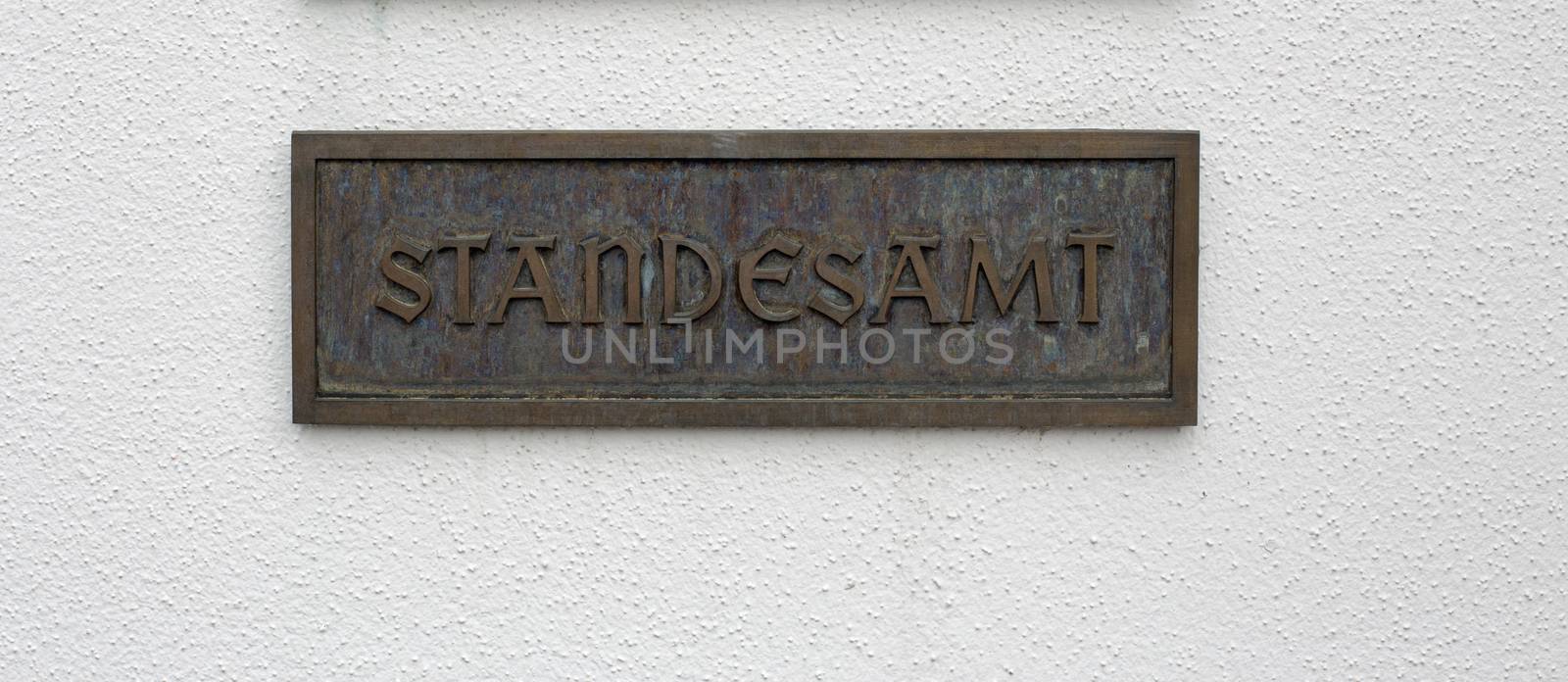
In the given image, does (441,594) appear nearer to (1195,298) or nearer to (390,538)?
(390,538)

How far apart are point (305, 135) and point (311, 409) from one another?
1.43 feet

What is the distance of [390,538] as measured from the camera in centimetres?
163

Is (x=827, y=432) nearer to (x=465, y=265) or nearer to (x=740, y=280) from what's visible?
(x=740, y=280)

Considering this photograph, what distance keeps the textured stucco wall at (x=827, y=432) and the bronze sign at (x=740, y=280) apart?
6cm

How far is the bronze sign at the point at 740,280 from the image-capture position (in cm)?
159

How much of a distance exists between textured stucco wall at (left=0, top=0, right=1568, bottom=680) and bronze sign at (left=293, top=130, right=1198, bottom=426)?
61 millimetres

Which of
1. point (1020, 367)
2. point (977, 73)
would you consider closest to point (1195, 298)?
point (1020, 367)

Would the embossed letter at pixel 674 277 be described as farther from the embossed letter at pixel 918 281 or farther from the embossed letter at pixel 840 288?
the embossed letter at pixel 918 281

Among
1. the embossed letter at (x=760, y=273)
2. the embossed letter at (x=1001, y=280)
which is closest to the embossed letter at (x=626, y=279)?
the embossed letter at (x=760, y=273)

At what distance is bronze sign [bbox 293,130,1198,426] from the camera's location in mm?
1586

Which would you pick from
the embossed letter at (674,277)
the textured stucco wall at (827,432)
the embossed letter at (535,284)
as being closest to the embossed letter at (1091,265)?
the textured stucco wall at (827,432)

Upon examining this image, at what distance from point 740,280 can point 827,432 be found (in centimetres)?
28

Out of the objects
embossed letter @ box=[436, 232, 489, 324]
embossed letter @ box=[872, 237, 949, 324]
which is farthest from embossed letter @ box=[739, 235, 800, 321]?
embossed letter @ box=[436, 232, 489, 324]

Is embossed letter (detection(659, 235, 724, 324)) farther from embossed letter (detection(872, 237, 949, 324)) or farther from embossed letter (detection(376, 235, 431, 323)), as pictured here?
embossed letter (detection(376, 235, 431, 323))
